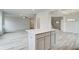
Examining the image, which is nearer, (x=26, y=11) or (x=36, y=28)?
(x=26, y=11)

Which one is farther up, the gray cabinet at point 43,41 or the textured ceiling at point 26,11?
the textured ceiling at point 26,11

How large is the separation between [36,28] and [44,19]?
262mm

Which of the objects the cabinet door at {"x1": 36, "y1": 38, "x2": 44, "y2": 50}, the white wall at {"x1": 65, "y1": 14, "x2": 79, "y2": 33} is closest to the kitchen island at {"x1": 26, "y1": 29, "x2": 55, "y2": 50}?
the cabinet door at {"x1": 36, "y1": 38, "x2": 44, "y2": 50}

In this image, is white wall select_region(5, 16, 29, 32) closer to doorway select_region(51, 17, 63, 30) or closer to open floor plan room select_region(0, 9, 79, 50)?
open floor plan room select_region(0, 9, 79, 50)

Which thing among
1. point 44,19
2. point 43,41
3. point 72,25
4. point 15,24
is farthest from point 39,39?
point 72,25

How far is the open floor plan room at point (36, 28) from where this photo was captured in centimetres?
210

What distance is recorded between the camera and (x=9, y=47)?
2107mm

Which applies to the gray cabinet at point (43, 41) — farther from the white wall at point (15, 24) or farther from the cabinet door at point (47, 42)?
the white wall at point (15, 24)

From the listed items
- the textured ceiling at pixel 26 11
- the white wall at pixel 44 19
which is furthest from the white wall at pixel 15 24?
the white wall at pixel 44 19

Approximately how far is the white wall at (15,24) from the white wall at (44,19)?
0.30 meters

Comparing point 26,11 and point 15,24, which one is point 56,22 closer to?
point 26,11

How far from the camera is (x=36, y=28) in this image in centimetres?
222

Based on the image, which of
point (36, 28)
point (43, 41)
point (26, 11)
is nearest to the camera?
point (26, 11)
